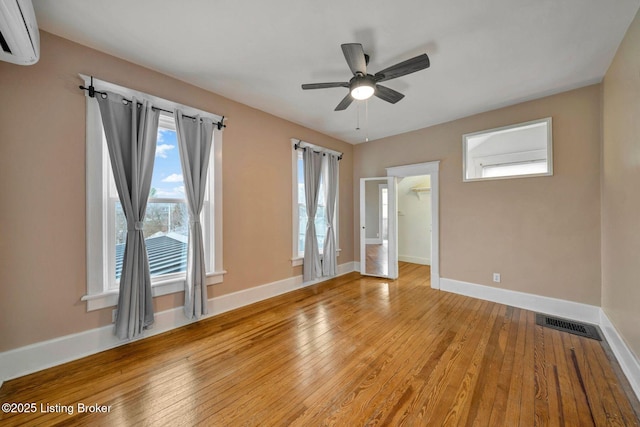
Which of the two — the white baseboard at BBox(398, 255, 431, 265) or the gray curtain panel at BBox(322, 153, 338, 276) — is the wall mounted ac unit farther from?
the white baseboard at BBox(398, 255, 431, 265)

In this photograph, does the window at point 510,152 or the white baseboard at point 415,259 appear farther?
the white baseboard at point 415,259

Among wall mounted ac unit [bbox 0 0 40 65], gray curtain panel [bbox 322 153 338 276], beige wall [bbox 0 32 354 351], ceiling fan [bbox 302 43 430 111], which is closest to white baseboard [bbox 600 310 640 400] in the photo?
ceiling fan [bbox 302 43 430 111]

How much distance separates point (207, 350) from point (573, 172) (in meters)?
4.64

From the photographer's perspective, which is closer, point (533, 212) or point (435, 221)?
point (533, 212)

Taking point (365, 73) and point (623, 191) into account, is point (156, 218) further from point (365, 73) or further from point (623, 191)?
point (623, 191)

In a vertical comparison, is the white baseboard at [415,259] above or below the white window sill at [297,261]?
below

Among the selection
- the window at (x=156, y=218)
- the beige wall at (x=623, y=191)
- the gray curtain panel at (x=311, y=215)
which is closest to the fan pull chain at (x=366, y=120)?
the gray curtain panel at (x=311, y=215)

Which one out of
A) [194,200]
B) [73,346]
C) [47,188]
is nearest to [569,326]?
[194,200]

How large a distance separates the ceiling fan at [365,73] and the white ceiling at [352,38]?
0.89 feet

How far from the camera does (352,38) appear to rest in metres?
2.06

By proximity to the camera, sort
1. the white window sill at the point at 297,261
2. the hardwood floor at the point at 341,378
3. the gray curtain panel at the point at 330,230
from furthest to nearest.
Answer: the gray curtain panel at the point at 330,230, the white window sill at the point at 297,261, the hardwood floor at the point at 341,378

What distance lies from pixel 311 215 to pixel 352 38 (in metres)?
2.61

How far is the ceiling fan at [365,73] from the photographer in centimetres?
186

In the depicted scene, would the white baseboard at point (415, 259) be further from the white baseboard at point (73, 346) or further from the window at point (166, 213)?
the window at point (166, 213)
